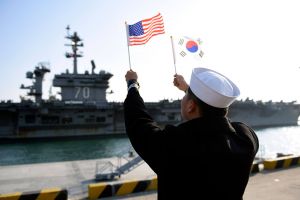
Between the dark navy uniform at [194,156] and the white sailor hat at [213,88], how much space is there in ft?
0.28

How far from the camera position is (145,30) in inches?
197

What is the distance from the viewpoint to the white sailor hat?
1.44 metres

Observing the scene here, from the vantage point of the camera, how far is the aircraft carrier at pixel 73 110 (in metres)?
37.5

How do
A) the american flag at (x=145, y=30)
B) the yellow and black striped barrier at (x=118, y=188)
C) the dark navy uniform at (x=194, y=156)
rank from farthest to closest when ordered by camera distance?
the yellow and black striped barrier at (x=118, y=188), the american flag at (x=145, y=30), the dark navy uniform at (x=194, y=156)

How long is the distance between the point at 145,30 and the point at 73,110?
1418 inches

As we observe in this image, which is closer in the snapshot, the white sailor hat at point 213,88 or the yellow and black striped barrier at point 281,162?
the white sailor hat at point 213,88

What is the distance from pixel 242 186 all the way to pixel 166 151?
1.44 feet

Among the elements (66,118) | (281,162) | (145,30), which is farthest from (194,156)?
(66,118)

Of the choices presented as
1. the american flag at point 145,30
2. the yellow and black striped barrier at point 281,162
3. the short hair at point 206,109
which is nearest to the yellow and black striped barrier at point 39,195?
the american flag at point 145,30

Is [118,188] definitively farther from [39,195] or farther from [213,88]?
[213,88]

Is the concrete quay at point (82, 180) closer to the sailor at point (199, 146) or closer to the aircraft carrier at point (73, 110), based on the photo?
the sailor at point (199, 146)

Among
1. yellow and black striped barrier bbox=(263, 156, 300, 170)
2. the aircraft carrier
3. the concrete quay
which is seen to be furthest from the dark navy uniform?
the aircraft carrier

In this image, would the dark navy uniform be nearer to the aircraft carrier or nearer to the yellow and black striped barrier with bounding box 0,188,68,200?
the yellow and black striped barrier with bounding box 0,188,68,200

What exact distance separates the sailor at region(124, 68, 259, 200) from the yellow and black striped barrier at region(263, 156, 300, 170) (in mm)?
9828
